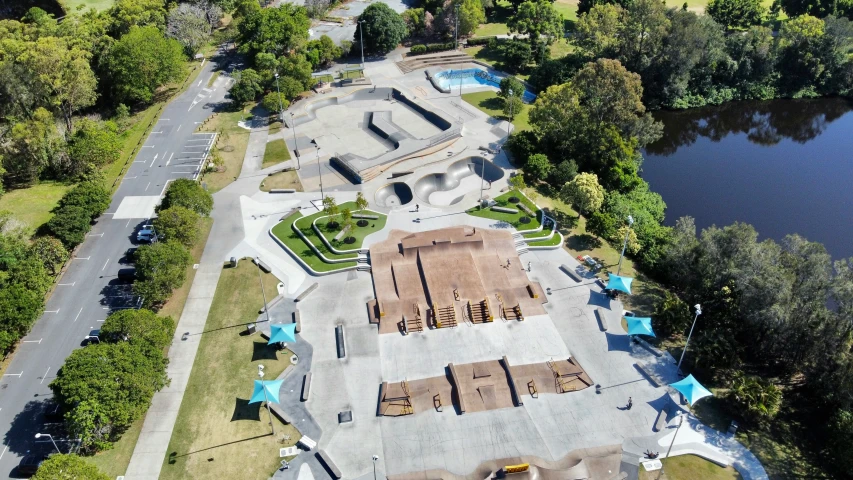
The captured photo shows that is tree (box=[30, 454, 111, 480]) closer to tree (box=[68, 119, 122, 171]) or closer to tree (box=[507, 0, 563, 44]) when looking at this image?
tree (box=[68, 119, 122, 171])

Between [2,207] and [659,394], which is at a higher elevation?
[2,207]

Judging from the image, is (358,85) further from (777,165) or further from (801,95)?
(801,95)

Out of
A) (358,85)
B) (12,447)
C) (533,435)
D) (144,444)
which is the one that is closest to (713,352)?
(533,435)

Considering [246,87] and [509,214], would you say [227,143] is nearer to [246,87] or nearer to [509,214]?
[246,87]

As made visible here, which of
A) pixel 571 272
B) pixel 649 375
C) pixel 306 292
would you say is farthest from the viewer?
pixel 571 272

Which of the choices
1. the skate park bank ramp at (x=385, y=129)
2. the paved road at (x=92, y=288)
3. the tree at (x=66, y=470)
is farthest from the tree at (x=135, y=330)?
the skate park bank ramp at (x=385, y=129)

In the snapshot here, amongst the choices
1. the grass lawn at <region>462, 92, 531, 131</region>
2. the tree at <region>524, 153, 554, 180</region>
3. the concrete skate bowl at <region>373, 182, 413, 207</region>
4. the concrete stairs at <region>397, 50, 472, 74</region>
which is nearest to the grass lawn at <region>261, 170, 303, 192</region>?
the concrete skate bowl at <region>373, 182, 413, 207</region>

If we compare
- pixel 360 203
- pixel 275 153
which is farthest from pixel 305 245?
pixel 275 153
